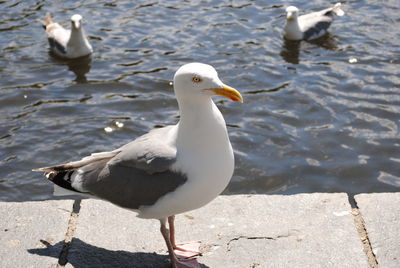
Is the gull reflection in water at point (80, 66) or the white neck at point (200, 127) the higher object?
the white neck at point (200, 127)

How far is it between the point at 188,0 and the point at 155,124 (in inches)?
171

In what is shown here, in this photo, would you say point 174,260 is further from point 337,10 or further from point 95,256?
point 337,10

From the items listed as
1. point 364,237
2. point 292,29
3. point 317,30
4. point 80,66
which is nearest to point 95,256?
point 364,237

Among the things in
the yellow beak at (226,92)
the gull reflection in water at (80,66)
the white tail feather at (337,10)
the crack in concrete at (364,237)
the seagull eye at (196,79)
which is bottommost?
the gull reflection in water at (80,66)

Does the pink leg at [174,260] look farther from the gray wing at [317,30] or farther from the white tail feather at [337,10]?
the white tail feather at [337,10]

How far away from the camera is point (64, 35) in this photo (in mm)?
10312

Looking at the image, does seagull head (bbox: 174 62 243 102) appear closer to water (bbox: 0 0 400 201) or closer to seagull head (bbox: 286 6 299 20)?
water (bbox: 0 0 400 201)

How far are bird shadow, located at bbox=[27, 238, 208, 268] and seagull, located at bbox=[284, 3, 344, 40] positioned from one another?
7038 millimetres

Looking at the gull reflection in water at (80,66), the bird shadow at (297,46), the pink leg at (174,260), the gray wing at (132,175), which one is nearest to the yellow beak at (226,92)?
the gray wing at (132,175)

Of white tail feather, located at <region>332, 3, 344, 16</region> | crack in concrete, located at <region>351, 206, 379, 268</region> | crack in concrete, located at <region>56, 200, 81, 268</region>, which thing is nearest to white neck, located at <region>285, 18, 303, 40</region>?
white tail feather, located at <region>332, 3, 344, 16</region>

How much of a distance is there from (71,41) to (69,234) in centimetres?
605

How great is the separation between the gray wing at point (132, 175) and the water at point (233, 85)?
95.1 inches

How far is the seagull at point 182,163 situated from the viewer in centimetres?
382

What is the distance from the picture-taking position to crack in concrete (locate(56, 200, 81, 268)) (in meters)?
3.98
